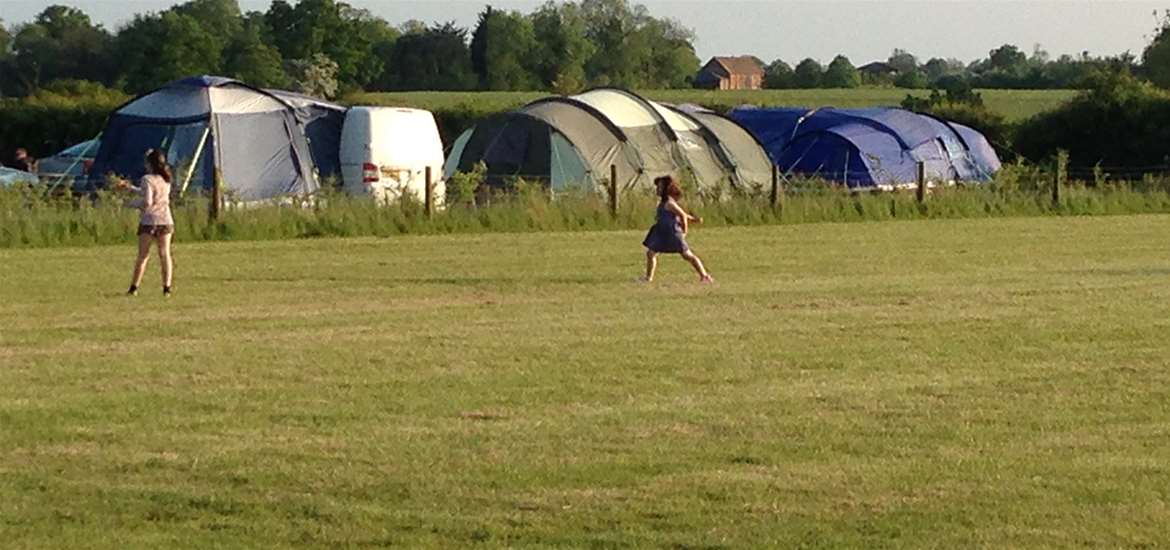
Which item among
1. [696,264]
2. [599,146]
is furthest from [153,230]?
[599,146]

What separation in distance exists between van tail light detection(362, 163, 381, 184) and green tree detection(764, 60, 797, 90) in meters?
88.5

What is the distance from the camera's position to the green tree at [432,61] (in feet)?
342

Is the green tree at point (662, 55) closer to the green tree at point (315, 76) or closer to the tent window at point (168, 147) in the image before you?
the green tree at point (315, 76)

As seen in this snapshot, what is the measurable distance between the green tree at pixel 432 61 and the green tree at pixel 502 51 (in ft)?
2.43

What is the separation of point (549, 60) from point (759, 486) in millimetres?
97658

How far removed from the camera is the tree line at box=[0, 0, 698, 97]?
8050 centimetres

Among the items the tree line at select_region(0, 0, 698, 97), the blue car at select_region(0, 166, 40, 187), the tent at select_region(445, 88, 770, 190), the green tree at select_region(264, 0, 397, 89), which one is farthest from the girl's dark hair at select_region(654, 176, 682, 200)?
the green tree at select_region(264, 0, 397, 89)

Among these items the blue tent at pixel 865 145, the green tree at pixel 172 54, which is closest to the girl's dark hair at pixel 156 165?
the blue tent at pixel 865 145

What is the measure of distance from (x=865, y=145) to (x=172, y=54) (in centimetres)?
4757

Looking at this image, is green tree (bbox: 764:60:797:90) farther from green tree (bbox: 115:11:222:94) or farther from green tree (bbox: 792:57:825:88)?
green tree (bbox: 115:11:222:94)

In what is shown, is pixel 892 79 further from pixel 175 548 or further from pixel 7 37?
pixel 175 548

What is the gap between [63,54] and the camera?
98.1 m

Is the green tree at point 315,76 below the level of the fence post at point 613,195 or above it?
above

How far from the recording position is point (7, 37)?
376ft
